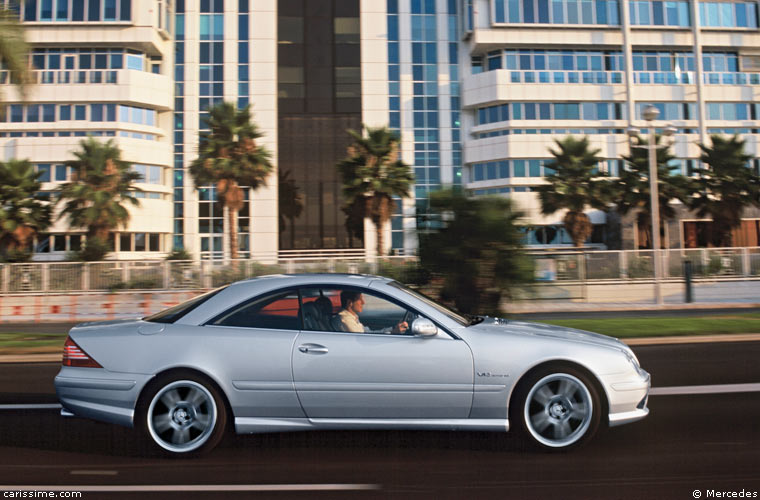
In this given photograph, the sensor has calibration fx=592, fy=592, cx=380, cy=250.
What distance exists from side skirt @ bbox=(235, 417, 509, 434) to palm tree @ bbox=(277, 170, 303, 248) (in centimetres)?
3843

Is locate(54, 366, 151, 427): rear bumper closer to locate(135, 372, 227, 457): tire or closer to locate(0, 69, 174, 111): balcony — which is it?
locate(135, 372, 227, 457): tire

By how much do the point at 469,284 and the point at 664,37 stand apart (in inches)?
1576

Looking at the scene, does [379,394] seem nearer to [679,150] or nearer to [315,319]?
[315,319]

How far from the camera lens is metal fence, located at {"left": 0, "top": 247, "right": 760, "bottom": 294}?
22.4m

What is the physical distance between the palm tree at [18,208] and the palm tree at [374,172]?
631 inches

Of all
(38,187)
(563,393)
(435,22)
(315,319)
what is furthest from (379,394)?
(435,22)

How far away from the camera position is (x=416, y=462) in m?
4.38

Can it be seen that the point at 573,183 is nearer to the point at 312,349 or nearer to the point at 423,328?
the point at 423,328

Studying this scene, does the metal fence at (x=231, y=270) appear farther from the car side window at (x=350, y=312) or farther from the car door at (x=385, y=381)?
the car door at (x=385, y=381)

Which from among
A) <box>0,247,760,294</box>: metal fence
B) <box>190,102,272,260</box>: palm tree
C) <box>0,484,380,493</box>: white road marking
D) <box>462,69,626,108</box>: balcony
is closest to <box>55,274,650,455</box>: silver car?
<box>0,484,380,493</box>: white road marking

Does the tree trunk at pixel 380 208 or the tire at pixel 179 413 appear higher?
the tree trunk at pixel 380 208

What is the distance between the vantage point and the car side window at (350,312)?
182 inches

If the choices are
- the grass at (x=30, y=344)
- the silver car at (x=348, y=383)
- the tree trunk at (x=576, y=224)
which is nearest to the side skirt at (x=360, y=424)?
the silver car at (x=348, y=383)

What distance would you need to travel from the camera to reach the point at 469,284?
10516 millimetres
